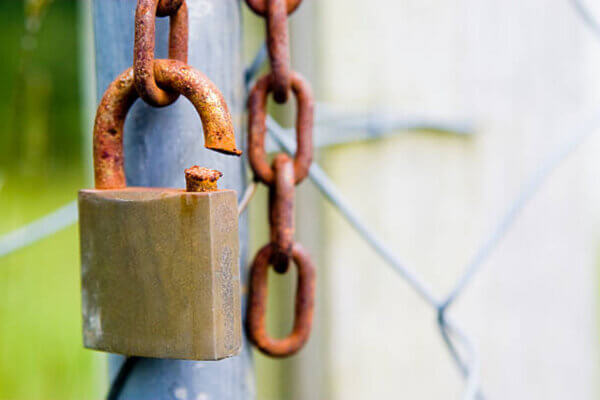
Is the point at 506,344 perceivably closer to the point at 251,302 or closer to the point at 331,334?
the point at 331,334

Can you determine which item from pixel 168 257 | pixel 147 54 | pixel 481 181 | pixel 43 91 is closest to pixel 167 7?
pixel 147 54

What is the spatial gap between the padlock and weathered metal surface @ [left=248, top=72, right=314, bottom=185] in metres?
0.07

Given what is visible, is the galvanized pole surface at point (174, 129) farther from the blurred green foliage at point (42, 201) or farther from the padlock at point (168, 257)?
the blurred green foliage at point (42, 201)

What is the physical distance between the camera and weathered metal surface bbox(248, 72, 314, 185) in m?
0.41

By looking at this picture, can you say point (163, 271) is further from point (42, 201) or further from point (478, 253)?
point (42, 201)

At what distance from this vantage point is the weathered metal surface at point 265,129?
407 mm

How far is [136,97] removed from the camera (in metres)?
0.36

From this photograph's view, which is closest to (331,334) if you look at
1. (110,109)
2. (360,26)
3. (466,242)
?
(466,242)

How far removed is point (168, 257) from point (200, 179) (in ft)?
0.16

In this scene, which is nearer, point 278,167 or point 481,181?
point 278,167

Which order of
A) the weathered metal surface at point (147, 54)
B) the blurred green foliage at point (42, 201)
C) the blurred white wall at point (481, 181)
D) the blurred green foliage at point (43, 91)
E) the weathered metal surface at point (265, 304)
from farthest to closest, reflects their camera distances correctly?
the blurred green foliage at point (43, 91) → the blurred green foliage at point (42, 201) → the blurred white wall at point (481, 181) → the weathered metal surface at point (265, 304) → the weathered metal surface at point (147, 54)

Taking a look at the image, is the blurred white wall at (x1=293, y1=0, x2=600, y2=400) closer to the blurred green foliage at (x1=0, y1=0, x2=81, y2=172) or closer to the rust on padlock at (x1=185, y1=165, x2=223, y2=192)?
the rust on padlock at (x1=185, y1=165, x2=223, y2=192)

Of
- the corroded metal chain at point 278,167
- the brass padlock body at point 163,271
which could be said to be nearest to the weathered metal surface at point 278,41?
the corroded metal chain at point 278,167

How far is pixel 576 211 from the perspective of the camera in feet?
3.10
